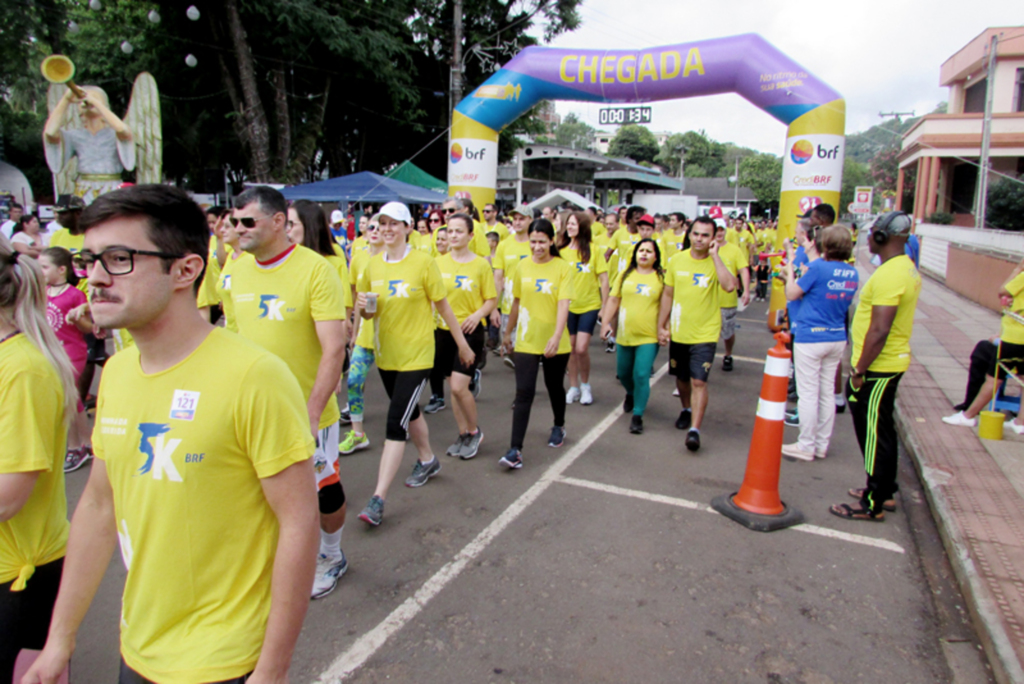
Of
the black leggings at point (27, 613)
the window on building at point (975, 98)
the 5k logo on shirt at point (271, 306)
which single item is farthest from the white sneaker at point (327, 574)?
the window on building at point (975, 98)

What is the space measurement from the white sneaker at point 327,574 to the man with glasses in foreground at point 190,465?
1807mm

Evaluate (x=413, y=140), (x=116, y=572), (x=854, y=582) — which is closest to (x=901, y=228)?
(x=854, y=582)

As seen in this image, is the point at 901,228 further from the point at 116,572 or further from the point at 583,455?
the point at 116,572

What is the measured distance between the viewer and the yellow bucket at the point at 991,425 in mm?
5668

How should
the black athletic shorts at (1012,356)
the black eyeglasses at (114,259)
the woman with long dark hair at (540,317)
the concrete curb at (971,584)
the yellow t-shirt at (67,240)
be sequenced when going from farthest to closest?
the yellow t-shirt at (67,240) < the black athletic shorts at (1012,356) < the woman with long dark hair at (540,317) < the concrete curb at (971,584) < the black eyeglasses at (114,259)

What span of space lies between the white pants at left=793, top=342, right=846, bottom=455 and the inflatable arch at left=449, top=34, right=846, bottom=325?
5.69 m

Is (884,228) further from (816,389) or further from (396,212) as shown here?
(396,212)

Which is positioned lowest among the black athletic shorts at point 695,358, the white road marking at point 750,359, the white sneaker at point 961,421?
the white sneaker at point 961,421

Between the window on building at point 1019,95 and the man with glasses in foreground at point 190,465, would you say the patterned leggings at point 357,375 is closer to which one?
the man with glasses in foreground at point 190,465

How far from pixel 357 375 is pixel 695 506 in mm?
2782

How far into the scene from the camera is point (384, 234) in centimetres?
427

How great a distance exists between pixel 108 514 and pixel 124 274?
2.19 feet

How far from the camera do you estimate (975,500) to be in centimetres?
441

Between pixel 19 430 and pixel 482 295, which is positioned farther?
pixel 482 295
